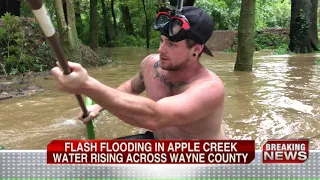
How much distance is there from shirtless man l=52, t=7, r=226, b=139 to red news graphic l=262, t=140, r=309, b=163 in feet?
1.24

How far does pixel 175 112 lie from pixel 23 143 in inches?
89.9

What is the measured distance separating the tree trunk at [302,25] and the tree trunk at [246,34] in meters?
7.10

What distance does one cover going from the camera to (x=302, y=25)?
49.3 ft

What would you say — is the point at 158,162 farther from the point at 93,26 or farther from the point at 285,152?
the point at 93,26

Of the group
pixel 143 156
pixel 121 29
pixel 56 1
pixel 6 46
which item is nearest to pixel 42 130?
pixel 143 156

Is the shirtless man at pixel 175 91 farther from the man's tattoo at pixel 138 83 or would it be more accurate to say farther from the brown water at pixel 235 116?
the brown water at pixel 235 116

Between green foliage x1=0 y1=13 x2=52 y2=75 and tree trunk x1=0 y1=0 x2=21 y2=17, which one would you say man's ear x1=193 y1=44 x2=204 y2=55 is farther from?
tree trunk x1=0 y1=0 x2=21 y2=17

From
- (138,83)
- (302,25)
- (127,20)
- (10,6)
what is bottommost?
(138,83)

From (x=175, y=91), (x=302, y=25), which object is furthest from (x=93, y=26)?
(x=175, y=91)

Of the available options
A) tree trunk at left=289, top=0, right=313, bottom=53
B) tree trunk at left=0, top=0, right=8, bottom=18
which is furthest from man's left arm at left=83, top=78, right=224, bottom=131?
tree trunk at left=0, top=0, right=8, bottom=18

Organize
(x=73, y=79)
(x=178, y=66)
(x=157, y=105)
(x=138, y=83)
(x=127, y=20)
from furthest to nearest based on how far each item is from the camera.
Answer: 1. (x=127, y=20)
2. (x=138, y=83)
3. (x=178, y=66)
4. (x=157, y=105)
5. (x=73, y=79)

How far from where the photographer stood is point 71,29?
895 cm

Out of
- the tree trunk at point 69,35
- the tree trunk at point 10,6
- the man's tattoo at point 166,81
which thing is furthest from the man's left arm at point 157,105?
the tree trunk at point 10,6

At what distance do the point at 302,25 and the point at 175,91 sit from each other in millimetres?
13709
